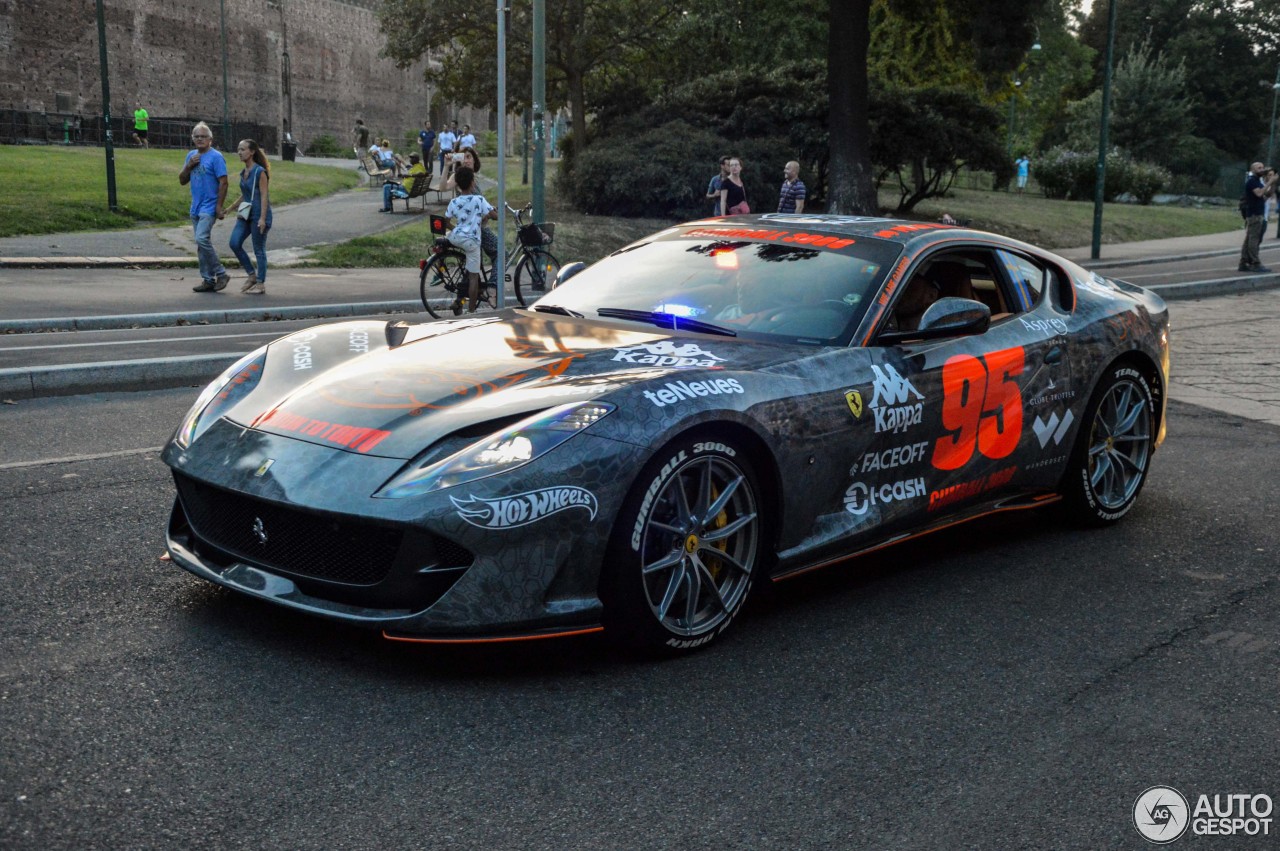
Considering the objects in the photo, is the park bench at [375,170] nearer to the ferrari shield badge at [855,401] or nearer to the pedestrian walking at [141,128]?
the pedestrian walking at [141,128]

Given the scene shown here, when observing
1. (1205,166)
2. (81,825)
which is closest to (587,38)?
(81,825)

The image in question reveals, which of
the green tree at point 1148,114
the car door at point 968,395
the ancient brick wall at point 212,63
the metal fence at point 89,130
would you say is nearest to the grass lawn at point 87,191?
the metal fence at point 89,130

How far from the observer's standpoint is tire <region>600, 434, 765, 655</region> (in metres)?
3.93

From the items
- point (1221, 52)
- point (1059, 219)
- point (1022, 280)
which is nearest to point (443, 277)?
point (1022, 280)

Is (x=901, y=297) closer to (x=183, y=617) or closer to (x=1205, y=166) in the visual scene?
(x=183, y=617)

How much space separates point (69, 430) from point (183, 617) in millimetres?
3768

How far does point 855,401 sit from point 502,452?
1445 mm

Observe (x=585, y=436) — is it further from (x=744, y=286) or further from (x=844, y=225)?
(x=844, y=225)

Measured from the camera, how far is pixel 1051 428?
18.2ft

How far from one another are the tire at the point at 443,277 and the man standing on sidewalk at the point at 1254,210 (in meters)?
13.9

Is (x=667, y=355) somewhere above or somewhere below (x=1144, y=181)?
below

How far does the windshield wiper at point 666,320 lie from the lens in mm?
4953

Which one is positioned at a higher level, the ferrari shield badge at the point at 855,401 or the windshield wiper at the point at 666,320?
the windshield wiper at the point at 666,320

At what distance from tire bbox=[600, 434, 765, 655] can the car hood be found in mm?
330
